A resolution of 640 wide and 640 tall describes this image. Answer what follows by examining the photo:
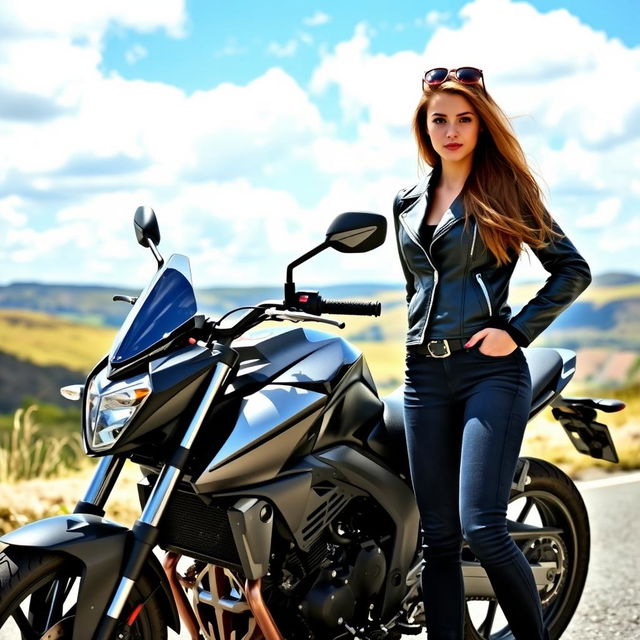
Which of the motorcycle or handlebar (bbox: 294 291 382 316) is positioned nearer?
the motorcycle

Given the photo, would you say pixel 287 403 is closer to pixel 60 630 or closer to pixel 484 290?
pixel 484 290

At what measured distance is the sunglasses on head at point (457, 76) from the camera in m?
3.47

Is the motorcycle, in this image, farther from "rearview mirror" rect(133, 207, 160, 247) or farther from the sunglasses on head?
the sunglasses on head

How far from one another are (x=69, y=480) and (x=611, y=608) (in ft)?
13.2

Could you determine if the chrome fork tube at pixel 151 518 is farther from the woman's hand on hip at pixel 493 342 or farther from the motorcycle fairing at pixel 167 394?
the woman's hand on hip at pixel 493 342

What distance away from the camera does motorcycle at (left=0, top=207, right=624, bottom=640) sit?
3.02m

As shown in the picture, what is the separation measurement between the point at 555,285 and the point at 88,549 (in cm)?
170

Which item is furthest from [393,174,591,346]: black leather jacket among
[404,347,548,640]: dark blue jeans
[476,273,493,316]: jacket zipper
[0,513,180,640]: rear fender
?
[0,513,180,640]: rear fender

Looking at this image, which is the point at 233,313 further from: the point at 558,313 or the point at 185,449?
the point at 558,313

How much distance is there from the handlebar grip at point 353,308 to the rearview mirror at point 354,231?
260 millimetres

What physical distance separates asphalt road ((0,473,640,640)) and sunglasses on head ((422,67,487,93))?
7.80 feet

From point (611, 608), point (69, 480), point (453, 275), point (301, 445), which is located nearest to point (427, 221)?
point (453, 275)

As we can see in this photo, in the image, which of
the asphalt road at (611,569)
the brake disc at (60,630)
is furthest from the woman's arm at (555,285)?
the asphalt road at (611,569)

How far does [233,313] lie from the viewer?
3.29 m
